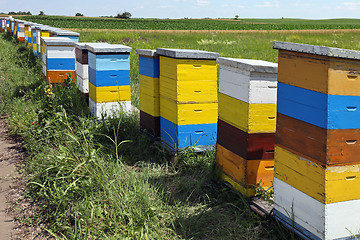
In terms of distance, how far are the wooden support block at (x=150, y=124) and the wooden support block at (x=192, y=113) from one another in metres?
0.47

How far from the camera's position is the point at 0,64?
36.7ft

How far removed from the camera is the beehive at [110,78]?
5.41 meters

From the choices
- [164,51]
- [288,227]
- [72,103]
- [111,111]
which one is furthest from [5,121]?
[288,227]

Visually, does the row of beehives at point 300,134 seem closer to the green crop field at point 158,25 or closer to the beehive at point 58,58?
the beehive at point 58,58

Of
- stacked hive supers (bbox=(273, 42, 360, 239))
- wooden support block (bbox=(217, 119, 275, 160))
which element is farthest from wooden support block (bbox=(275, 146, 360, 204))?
wooden support block (bbox=(217, 119, 275, 160))

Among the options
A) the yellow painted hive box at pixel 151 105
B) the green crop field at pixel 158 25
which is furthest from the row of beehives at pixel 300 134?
the green crop field at pixel 158 25

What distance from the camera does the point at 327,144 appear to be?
241 centimetres

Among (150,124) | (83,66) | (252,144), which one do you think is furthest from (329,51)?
(83,66)

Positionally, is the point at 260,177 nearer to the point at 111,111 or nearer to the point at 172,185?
the point at 172,185

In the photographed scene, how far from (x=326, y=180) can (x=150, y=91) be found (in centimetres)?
288

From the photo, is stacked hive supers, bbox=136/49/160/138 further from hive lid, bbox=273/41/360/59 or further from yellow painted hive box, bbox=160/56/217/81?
hive lid, bbox=273/41/360/59

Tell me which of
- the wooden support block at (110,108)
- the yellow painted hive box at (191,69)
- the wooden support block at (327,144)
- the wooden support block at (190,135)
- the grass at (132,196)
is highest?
the yellow painted hive box at (191,69)

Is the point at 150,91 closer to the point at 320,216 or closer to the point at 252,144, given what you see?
the point at 252,144

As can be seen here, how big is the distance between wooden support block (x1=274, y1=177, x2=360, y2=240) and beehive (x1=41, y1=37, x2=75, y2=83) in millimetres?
5611
